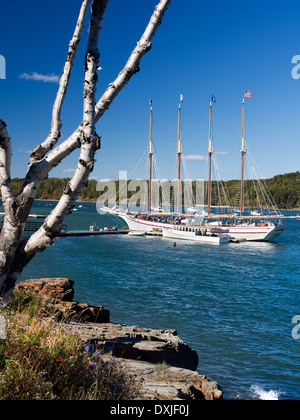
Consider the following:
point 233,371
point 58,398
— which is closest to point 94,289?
point 233,371

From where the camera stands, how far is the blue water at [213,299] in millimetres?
14133

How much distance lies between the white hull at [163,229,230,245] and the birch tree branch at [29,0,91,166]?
60314mm

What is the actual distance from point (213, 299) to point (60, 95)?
21.0 meters

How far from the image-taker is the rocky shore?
6727 mm

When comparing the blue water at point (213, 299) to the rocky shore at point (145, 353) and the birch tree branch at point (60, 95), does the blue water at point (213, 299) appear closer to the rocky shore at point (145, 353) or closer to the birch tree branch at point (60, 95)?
the rocky shore at point (145, 353)

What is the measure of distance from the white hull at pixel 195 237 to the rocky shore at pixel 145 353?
53850mm

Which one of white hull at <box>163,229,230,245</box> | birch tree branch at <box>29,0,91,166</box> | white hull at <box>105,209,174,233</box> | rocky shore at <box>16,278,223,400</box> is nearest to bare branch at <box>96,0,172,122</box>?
birch tree branch at <box>29,0,91,166</box>

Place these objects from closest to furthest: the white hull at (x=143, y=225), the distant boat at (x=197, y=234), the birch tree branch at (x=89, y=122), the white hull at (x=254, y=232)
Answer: the birch tree branch at (x=89, y=122) < the distant boat at (x=197, y=234) < the white hull at (x=254, y=232) < the white hull at (x=143, y=225)

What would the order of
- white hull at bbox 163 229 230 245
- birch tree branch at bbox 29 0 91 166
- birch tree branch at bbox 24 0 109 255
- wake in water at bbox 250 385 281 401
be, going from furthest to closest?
1. white hull at bbox 163 229 230 245
2. wake in water at bbox 250 385 281 401
3. birch tree branch at bbox 29 0 91 166
4. birch tree branch at bbox 24 0 109 255

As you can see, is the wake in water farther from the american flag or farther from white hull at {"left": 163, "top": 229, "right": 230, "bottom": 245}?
the american flag

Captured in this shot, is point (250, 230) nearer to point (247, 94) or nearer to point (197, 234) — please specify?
point (197, 234)

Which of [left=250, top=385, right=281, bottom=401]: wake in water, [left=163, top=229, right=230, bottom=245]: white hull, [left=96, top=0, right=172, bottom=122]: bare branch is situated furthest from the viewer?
[left=163, top=229, right=230, bottom=245]: white hull

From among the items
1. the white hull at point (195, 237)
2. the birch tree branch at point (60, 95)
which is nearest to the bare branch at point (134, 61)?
the birch tree branch at point (60, 95)
